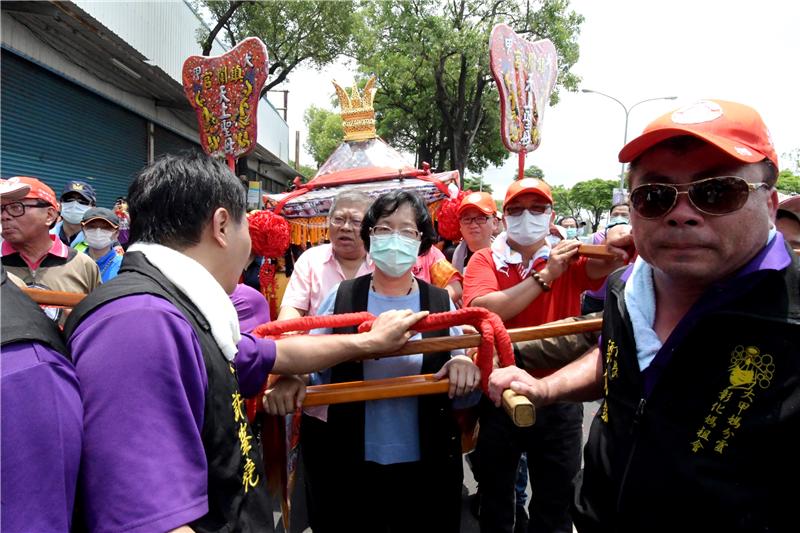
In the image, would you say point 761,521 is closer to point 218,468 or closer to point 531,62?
point 218,468

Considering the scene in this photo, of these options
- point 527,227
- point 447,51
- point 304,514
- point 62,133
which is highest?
point 447,51

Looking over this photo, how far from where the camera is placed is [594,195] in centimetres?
5584

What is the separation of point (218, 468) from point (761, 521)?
1129mm

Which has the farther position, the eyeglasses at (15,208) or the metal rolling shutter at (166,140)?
the metal rolling shutter at (166,140)

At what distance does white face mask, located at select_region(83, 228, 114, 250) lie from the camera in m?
4.13

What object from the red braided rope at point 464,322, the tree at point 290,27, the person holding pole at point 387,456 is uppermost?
the tree at point 290,27

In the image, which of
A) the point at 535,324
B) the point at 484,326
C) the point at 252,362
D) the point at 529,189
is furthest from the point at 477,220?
the point at 252,362

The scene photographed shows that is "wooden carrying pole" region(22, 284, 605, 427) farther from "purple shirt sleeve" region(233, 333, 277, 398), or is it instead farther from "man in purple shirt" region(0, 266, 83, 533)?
"man in purple shirt" region(0, 266, 83, 533)

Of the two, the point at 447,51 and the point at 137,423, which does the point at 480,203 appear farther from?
the point at 447,51

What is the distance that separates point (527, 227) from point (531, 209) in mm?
90

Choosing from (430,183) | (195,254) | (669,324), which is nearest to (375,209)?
(195,254)

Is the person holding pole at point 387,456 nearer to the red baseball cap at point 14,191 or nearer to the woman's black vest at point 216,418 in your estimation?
the woman's black vest at point 216,418

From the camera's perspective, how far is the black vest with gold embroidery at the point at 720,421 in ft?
3.21

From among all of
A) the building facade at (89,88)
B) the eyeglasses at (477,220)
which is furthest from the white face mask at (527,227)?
the building facade at (89,88)
